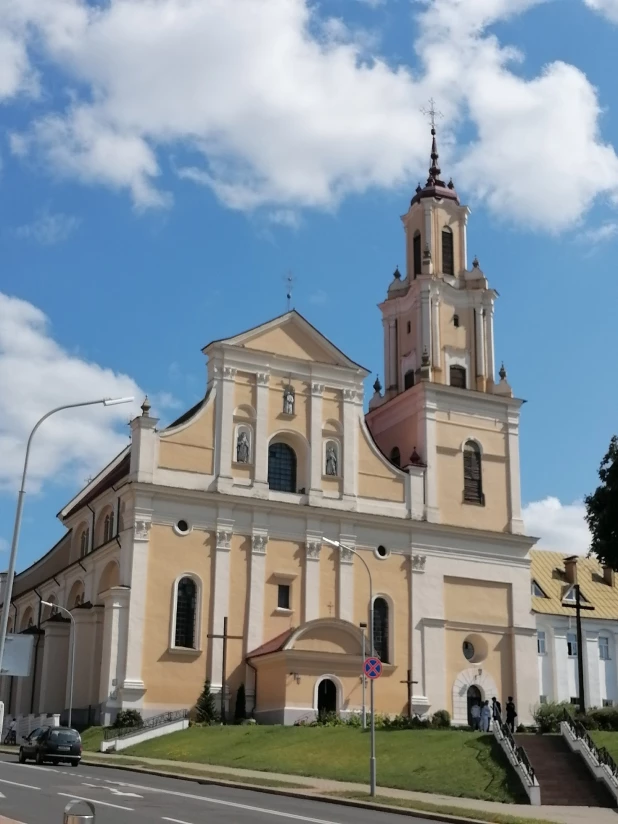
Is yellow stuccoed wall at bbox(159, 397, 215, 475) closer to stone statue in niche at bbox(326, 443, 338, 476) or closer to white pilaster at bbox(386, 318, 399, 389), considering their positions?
stone statue in niche at bbox(326, 443, 338, 476)

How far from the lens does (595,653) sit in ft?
214

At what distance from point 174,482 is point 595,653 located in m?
32.4

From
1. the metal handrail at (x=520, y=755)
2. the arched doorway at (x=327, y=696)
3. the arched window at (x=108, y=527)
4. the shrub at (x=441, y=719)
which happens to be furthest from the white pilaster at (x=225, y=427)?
the metal handrail at (x=520, y=755)

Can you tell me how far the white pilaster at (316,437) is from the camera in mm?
49406

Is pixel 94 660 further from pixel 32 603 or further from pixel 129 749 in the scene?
pixel 32 603

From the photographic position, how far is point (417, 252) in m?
58.1

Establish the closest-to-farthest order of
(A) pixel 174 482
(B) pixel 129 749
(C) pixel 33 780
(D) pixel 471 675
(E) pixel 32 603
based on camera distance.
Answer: (C) pixel 33 780
(B) pixel 129 749
(A) pixel 174 482
(D) pixel 471 675
(E) pixel 32 603

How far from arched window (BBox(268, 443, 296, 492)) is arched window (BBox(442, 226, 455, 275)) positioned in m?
14.5

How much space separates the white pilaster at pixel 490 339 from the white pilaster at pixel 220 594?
56.8 feet

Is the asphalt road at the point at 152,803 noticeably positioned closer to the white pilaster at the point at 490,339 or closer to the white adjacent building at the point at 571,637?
the white pilaster at the point at 490,339

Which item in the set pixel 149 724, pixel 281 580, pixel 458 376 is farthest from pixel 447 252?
pixel 149 724

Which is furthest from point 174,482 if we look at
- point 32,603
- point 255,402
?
point 32,603

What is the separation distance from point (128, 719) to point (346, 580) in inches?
465

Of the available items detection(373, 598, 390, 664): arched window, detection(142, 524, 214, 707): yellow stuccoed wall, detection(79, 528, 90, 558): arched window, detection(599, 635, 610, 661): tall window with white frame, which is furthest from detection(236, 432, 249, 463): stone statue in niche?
detection(599, 635, 610, 661): tall window with white frame
